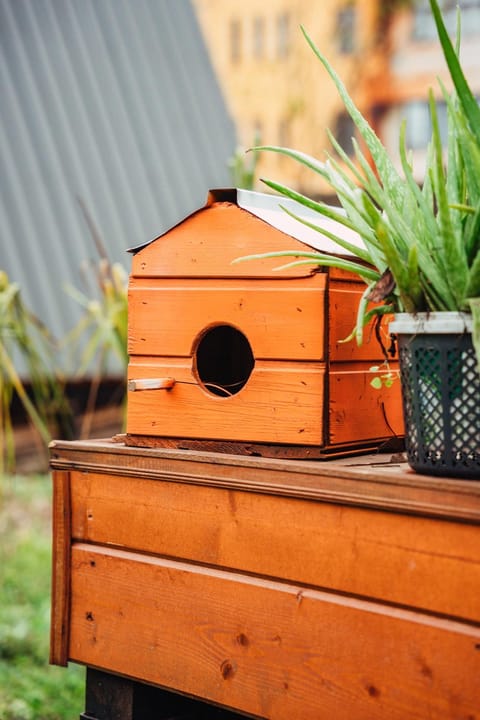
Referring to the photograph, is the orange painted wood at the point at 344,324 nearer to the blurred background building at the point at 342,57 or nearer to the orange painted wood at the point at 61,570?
the orange painted wood at the point at 61,570

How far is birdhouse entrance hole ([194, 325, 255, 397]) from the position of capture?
217 cm

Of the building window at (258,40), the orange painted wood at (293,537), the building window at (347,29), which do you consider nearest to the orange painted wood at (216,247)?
the orange painted wood at (293,537)

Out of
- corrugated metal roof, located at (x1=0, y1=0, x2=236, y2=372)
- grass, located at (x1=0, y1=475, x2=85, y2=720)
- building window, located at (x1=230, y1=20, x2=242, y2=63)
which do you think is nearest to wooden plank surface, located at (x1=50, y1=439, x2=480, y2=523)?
grass, located at (x1=0, y1=475, x2=85, y2=720)

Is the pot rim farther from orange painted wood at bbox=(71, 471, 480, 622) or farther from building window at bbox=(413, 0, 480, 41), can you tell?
building window at bbox=(413, 0, 480, 41)

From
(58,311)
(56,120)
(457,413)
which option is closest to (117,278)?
(457,413)

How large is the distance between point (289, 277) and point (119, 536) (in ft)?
2.00

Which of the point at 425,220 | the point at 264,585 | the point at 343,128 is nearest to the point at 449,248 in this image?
the point at 425,220

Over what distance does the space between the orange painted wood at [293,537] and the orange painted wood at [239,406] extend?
111 millimetres

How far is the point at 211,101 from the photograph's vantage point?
7.57m

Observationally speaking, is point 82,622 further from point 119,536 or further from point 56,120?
point 56,120

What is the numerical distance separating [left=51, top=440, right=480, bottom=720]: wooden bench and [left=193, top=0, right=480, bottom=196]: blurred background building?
517 inches

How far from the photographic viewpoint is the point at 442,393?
147cm

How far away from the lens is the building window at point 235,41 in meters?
22.1

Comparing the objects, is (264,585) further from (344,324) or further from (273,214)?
(273,214)
